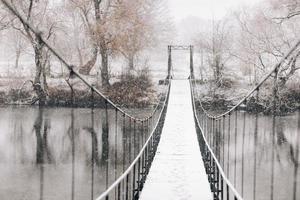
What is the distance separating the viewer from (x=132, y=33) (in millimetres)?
37375

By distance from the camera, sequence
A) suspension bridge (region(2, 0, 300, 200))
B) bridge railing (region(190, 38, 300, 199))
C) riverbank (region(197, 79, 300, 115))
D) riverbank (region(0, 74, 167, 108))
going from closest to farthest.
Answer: suspension bridge (region(2, 0, 300, 200)) → bridge railing (region(190, 38, 300, 199)) → riverbank (region(197, 79, 300, 115)) → riverbank (region(0, 74, 167, 108))

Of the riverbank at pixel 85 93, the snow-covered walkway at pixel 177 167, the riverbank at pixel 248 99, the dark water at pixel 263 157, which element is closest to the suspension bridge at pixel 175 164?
the snow-covered walkway at pixel 177 167

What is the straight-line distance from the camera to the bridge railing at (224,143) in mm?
11113

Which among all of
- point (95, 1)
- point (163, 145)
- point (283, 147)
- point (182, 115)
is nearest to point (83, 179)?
point (163, 145)

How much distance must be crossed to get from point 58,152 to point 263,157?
959 cm

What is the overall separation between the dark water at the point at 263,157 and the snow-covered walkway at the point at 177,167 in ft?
3.86

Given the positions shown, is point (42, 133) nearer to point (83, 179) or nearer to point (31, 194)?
point (83, 179)

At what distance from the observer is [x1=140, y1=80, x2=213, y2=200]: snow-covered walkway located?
1243 centimetres

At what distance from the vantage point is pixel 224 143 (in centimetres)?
3052

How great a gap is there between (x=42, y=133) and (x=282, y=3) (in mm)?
15545

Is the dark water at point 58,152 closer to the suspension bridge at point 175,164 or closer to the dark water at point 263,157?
the suspension bridge at point 175,164

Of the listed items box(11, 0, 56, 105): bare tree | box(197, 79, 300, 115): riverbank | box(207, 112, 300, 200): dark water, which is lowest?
box(207, 112, 300, 200): dark water

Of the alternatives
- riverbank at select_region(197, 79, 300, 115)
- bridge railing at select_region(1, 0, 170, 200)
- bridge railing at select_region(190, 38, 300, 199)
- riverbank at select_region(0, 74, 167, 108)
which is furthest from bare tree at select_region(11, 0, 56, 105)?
riverbank at select_region(197, 79, 300, 115)

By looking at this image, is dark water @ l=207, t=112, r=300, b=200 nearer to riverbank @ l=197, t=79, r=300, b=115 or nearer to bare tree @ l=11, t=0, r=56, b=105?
riverbank @ l=197, t=79, r=300, b=115
